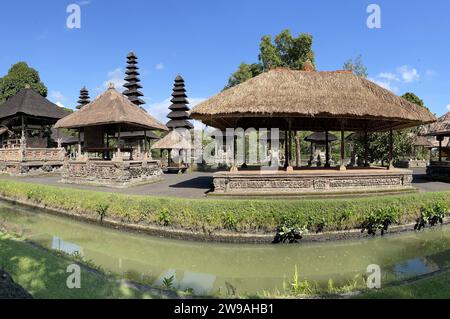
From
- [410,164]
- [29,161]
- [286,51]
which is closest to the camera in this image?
[29,161]

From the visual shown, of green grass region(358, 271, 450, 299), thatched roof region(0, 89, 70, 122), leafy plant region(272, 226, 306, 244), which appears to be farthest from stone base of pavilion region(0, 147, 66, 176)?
green grass region(358, 271, 450, 299)

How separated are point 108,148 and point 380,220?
13456 millimetres

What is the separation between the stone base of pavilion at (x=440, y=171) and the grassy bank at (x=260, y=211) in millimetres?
8458

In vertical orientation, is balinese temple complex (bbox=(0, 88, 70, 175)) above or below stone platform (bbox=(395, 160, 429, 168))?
above

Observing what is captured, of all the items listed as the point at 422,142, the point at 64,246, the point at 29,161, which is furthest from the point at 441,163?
the point at 29,161

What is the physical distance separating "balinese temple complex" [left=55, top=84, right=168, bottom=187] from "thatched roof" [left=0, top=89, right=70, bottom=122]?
24.2ft

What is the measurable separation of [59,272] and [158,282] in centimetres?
187

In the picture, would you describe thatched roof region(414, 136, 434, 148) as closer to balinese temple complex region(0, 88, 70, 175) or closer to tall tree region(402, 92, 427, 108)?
tall tree region(402, 92, 427, 108)

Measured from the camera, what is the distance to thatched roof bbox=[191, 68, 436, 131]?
11625 mm

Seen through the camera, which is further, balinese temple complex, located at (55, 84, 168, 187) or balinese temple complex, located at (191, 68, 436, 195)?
balinese temple complex, located at (55, 84, 168, 187)

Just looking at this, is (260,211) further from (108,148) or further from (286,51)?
(286,51)

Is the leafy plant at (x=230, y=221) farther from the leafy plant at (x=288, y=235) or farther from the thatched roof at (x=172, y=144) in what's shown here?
the thatched roof at (x=172, y=144)

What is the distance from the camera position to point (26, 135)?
79.5ft

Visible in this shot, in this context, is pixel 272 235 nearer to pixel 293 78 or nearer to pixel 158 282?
pixel 158 282
